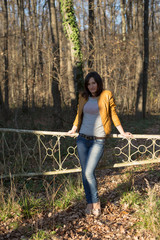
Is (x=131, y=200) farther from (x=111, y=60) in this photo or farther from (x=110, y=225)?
(x=111, y=60)

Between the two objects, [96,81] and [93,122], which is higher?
[96,81]

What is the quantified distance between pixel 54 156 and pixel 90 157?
4.15 metres

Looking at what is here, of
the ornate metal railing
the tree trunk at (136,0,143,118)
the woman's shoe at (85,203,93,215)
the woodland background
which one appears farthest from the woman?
the tree trunk at (136,0,143,118)

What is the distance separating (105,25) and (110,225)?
15.7 metres

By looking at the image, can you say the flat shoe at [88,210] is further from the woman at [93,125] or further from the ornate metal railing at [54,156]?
the ornate metal railing at [54,156]

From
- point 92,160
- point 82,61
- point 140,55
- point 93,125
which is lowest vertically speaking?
point 92,160

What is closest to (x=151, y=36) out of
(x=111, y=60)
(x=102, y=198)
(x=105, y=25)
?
(x=105, y=25)

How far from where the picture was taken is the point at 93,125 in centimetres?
353

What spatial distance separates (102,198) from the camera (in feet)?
14.1

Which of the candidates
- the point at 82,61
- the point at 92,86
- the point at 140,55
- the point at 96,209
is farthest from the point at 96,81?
the point at 140,55

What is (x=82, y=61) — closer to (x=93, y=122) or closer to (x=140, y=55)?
(x=93, y=122)

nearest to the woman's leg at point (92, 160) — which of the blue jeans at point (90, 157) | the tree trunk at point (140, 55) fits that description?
the blue jeans at point (90, 157)

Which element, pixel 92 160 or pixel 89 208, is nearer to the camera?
pixel 92 160

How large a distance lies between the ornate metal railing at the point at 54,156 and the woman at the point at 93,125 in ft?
1.41
